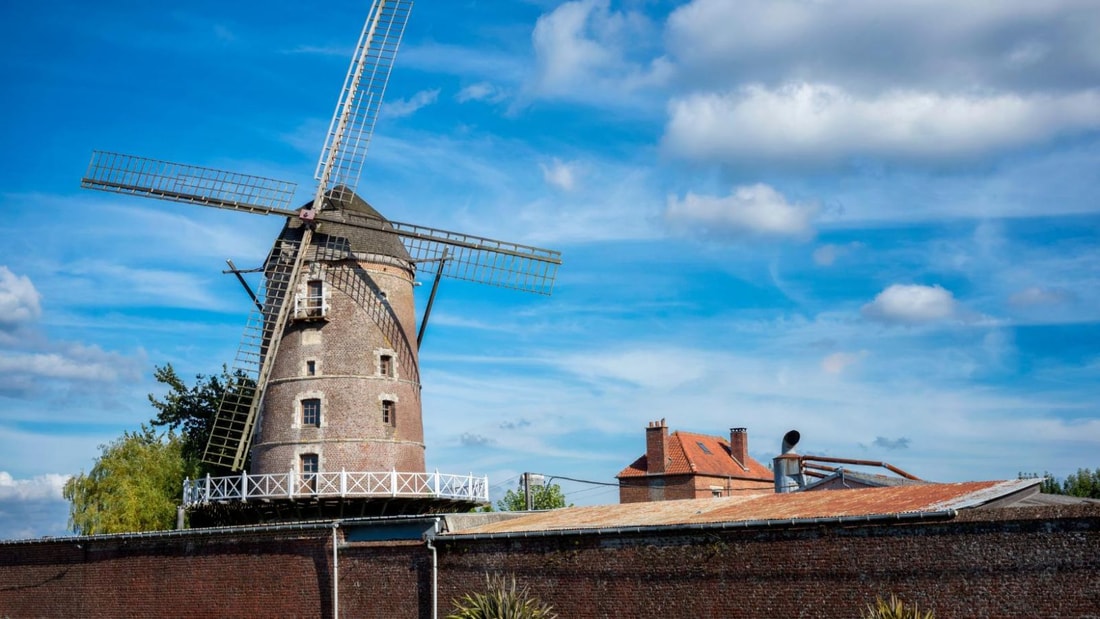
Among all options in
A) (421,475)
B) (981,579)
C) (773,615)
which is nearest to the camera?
(981,579)

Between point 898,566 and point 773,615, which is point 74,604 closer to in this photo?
point 773,615

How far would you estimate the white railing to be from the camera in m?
31.9

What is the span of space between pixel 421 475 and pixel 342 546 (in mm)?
7204

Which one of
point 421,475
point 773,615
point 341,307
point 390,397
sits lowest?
point 773,615

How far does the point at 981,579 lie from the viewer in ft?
→ 57.2

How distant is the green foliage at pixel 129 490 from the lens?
40875mm

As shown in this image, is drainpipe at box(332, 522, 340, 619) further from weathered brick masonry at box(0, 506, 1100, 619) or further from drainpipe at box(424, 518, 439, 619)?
drainpipe at box(424, 518, 439, 619)

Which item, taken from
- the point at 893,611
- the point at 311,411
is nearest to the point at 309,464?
the point at 311,411

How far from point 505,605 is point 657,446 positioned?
33221 millimetres

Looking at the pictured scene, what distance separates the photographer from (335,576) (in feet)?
84.0

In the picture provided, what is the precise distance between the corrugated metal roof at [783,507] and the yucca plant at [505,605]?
1.25 metres

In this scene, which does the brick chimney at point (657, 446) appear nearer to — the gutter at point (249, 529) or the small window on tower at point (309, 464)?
the small window on tower at point (309, 464)

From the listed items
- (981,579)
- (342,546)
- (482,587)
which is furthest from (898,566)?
(342,546)

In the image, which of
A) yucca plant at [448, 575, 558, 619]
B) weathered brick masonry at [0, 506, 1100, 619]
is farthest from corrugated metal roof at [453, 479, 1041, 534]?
yucca plant at [448, 575, 558, 619]
